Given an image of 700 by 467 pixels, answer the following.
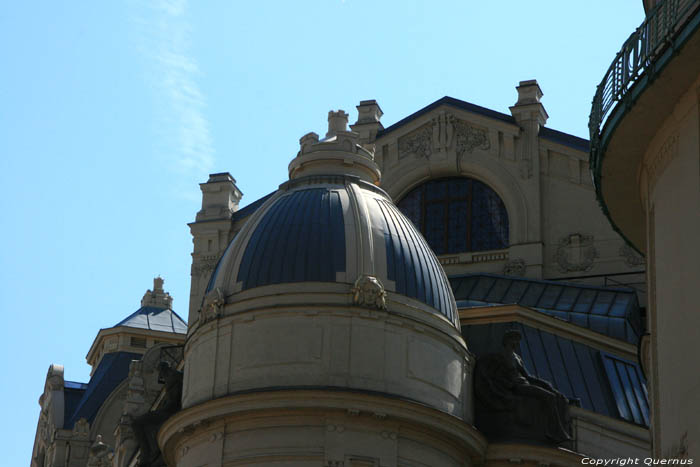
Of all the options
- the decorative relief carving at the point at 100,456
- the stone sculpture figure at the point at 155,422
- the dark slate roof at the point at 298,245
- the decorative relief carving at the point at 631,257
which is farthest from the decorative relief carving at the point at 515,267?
the decorative relief carving at the point at 100,456

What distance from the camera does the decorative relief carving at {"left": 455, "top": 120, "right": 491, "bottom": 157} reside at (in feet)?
146

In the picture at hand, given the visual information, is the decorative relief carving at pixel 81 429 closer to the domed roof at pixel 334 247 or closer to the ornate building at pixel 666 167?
the domed roof at pixel 334 247

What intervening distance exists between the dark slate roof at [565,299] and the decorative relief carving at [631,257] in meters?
1.17

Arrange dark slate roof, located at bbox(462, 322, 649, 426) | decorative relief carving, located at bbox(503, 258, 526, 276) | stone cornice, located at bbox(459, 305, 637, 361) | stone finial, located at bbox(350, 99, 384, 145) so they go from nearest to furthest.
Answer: dark slate roof, located at bbox(462, 322, 649, 426) < stone cornice, located at bbox(459, 305, 637, 361) < decorative relief carving, located at bbox(503, 258, 526, 276) < stone finial, located at bbox(350, 99, 384, 145)

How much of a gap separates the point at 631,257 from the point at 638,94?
22.2 m

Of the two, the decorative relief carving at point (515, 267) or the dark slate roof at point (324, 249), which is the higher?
the decorative relief carving at point (515, 267)

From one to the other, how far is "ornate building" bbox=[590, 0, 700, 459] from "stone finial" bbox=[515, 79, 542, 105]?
22930 mm

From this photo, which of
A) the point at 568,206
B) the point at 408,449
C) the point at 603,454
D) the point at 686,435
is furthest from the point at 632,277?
the point at 686,435

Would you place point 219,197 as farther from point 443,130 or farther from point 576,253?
point 576,253

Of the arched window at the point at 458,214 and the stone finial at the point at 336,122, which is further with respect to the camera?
the arched window at the point at 458,214

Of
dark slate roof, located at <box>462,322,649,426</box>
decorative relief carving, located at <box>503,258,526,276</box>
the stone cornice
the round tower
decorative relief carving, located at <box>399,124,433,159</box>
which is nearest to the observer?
the round tower

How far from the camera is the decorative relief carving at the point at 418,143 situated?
4503cm

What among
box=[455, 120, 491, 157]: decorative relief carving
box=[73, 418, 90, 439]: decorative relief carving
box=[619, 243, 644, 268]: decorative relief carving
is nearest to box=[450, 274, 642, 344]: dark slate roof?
box=[619, 243, 644, 268]: decorative relief carving

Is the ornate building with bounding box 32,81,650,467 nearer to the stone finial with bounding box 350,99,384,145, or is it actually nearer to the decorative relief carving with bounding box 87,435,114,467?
the decorative relief carving with bounding box 87,435,114,467
